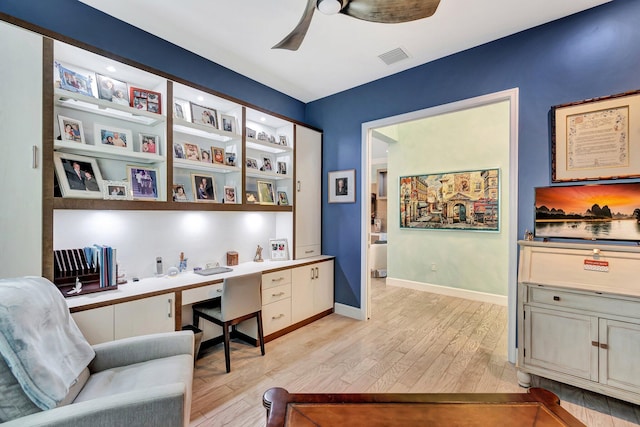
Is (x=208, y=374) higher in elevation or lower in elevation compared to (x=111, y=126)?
lower

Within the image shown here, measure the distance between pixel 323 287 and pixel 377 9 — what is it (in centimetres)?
301

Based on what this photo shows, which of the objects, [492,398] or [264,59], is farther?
[264,59]

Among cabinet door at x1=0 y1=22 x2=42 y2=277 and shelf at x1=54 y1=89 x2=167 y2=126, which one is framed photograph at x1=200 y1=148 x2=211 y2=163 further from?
cabinet door at x1=0 y1=22 x2=42 y2=277

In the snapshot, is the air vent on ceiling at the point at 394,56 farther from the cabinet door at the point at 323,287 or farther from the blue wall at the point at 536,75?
the cabinet door at the point at 323,287

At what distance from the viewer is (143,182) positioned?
2426 mm

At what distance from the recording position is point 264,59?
3.06 metres

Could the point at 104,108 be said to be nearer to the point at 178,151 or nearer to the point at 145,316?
the point at 178,151

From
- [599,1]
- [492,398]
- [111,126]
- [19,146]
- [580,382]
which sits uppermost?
[599,1]

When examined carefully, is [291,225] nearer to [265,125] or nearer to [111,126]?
[265,125]

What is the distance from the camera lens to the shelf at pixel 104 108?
2013 mm

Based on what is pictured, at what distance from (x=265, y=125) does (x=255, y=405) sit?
3000mm

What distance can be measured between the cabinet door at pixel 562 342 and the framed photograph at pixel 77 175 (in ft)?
11.4

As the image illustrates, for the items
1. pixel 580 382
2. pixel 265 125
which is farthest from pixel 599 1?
pixel 265 125

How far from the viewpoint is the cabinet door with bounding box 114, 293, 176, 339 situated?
2.00 metres
